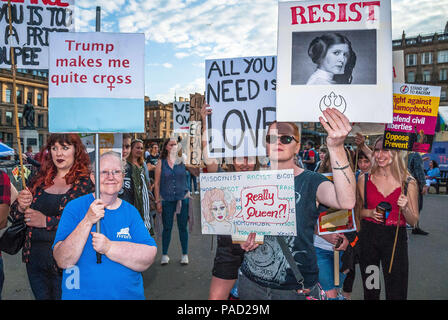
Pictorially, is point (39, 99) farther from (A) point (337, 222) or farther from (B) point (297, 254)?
(B) point (297, 254)

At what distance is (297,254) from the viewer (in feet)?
6.70

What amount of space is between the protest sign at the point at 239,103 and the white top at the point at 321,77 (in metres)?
0.48

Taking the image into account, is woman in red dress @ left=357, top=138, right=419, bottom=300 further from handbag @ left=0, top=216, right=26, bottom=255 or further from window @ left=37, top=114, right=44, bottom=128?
window @ left=37, top=114, right=44, bottom=128

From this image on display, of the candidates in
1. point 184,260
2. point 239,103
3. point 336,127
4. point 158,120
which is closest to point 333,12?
point 336,127

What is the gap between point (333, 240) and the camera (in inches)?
116

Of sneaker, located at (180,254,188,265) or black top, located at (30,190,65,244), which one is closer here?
black top, located at (30,190,65,244)

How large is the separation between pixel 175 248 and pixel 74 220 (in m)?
4.02

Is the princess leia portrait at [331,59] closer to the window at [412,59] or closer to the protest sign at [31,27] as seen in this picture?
the protest sign at [31,27]

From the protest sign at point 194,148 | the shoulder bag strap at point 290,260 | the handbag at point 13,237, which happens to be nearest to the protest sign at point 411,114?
the shoulder bag strap at point 290,260

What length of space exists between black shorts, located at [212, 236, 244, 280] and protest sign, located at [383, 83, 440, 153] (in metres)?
1.83

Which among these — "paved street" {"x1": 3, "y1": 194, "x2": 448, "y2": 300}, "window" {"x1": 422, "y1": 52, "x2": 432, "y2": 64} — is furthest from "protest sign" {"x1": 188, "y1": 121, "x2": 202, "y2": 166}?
"window" {"x1": 422, "y1": 52, "x2": 432, "y2": 64}

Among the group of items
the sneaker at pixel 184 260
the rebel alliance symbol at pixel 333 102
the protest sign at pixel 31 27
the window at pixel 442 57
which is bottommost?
the sneaker at pixel 184 260

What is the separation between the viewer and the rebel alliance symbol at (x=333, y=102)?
209 centimetres

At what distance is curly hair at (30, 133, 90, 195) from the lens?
104 inches
